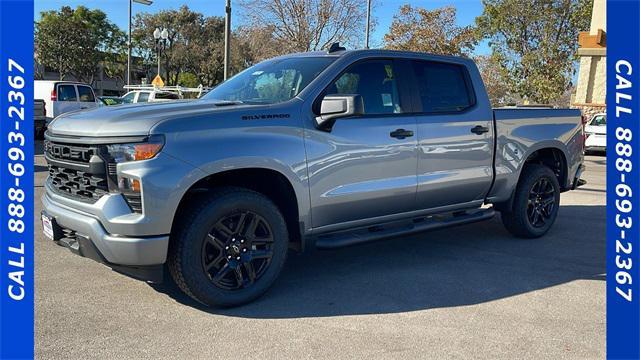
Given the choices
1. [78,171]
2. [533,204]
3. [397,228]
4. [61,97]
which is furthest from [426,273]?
[61,97]

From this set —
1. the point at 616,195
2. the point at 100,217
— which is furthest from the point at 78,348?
the point at 616,195

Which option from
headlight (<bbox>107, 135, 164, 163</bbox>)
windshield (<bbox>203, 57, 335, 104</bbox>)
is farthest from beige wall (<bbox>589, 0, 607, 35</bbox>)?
headlight (<bbox>107, 135, 164, 163</bbox>)

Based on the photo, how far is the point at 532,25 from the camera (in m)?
34.5

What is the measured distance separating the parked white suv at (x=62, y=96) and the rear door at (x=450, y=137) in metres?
16.4

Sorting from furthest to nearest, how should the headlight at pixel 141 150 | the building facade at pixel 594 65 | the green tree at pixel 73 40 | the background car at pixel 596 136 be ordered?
1. the green tree at pixel 73 40
2. the building facade at pixel 594 65
3. the background car at pixel 596 136
4. the headlight at pixel 141 150

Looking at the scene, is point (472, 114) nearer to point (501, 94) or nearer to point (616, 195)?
point (616, 195)

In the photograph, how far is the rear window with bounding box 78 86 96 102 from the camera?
2078cm

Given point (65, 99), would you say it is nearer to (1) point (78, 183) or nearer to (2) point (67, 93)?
(2) point (67, 93)

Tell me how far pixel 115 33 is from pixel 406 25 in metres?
33.2

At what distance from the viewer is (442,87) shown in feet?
19.0

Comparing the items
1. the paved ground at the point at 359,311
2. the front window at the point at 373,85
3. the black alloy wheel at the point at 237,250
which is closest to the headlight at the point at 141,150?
the black alloy wheel at the point at 237,250

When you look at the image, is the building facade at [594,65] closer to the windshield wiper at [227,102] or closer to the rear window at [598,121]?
the rear window at [598,121]

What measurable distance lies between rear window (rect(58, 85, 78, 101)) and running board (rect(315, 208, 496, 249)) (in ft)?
57.7

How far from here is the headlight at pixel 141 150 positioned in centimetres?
387
